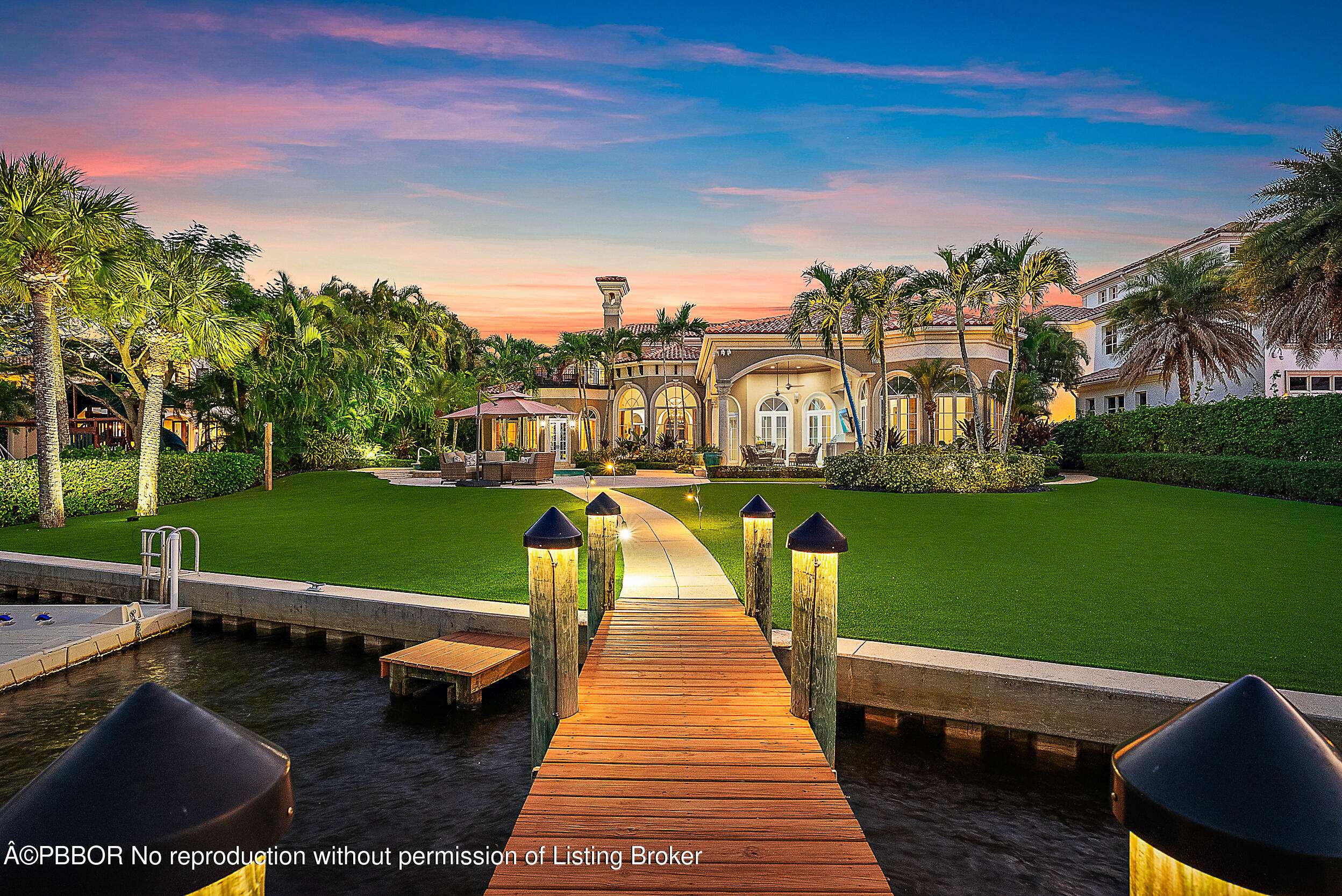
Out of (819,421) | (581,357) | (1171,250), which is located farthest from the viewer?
(581,357)

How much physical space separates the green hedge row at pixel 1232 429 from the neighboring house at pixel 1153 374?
7.11 feet

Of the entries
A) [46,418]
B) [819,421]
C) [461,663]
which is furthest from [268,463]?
[819,421]

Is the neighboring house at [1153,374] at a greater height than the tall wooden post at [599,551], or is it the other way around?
the neighboring house at [1153,374]

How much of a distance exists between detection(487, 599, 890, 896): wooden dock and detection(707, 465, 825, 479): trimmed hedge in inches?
694

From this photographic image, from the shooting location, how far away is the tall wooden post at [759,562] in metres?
6.80

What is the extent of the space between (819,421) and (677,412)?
8.98 metres

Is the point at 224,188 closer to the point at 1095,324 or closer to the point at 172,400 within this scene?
the point at 172,400

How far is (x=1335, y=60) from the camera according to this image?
51.5ft

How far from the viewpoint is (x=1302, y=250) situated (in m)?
14.3

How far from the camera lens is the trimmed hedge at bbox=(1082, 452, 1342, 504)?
49.9ft

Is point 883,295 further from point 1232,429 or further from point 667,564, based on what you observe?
point 667,564

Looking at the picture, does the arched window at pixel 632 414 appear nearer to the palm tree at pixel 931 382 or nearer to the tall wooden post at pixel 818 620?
the palm tree at pixel 931 382

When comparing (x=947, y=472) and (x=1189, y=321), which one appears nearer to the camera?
(x=947, y=472)

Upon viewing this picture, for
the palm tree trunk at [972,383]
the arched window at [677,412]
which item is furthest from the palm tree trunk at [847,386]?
the arched window at [677,412]
